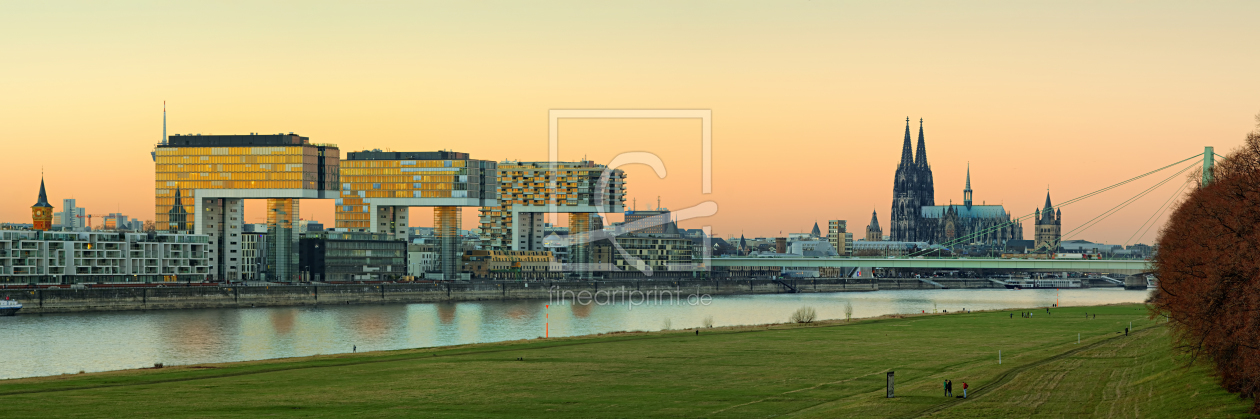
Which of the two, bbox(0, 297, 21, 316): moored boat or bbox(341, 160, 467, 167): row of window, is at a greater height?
bbox(341, 160, 467, 167): row of window

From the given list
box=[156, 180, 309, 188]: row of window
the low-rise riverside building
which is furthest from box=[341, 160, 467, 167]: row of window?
the low-rise riverside building

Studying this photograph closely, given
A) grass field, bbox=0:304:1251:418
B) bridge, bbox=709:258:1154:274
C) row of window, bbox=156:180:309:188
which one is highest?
row of window, bbox=156:180:309:188

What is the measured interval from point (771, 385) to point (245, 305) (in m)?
85.8

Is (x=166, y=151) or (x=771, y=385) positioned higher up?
(x=166, y=151)

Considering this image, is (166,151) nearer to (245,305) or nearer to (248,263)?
(248,263)

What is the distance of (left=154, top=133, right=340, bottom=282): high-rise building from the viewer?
449 ft

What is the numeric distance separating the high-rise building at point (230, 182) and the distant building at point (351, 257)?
3.23m

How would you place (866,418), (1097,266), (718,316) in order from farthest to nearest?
(1097,266), (718,316), (866,418)

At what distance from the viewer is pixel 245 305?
4414 inches

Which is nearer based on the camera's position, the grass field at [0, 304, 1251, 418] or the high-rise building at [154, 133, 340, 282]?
the grass field at [0, 304, 1251, 418]

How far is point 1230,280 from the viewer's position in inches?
1085

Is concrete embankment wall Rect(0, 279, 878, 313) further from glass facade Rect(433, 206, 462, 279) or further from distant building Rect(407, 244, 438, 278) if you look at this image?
distant building Rect(407, 244, 438, 278)

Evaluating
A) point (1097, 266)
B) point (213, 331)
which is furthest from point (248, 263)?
point (1097, 266)

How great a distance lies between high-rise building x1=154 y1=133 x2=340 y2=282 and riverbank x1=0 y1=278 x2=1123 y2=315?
17.7 meters
